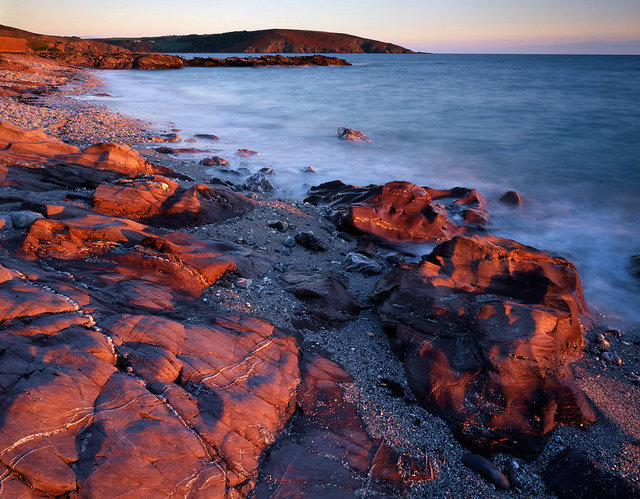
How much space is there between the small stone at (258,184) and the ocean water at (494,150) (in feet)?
1.45

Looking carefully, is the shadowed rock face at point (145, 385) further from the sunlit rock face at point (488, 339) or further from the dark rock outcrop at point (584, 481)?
the dark rock outcrop at point (584, 481)

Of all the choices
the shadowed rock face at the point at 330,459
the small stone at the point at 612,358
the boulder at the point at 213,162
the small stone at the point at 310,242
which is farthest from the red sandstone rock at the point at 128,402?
the boulder at the point at 213,162

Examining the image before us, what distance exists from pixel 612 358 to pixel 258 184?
8244 millimetres

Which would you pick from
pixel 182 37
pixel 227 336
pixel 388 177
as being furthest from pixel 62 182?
pixel 182 37

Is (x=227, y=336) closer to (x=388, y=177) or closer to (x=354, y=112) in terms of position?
(x=388, y=177)

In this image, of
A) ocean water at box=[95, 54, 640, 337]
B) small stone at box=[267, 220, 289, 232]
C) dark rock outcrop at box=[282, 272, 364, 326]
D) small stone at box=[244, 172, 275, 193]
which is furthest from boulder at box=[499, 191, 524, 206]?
dark rock outcrop at box=[282, 272, 364, 326]

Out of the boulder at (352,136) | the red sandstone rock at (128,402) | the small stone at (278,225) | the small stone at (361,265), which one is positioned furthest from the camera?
the boulder at (352,136)

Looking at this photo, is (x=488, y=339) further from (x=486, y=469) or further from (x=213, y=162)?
(x=213, y=162)

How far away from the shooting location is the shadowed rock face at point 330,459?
270 centimetres

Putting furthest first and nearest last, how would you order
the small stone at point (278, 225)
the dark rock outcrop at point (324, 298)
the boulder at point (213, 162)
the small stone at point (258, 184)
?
the boulder at point (213, 162) → the small stone at point (258, 184) → the small stone at point (278, 225) → the dark rock outcrop at point (324, 298)

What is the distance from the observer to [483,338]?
3.94 m

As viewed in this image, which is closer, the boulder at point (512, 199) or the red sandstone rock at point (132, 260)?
the red sandstone rock at point (132, 260)

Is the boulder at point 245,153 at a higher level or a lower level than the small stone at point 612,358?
higher

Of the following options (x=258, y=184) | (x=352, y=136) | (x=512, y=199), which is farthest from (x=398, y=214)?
(x=352, y=136)
